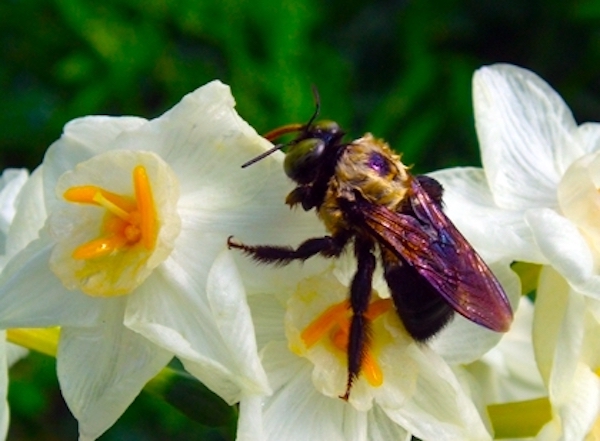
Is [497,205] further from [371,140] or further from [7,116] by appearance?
[7,116]

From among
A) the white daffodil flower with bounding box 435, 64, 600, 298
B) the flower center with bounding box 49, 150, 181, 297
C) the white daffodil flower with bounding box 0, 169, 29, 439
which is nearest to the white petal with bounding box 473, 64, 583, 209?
the white daffodil flower with bounding box 435, 64, 600, 298

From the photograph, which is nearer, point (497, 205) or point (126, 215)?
point (126, 215)

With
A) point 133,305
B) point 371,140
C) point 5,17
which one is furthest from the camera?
point 5,17

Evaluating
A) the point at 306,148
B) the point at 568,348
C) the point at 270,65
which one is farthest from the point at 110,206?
the point at 270,65

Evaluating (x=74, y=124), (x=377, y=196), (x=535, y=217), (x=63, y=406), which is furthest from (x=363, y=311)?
(x=63, y=406)

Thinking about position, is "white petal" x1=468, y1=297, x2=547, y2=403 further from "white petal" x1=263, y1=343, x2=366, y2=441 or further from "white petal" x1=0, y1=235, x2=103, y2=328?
"white petal" x1=0, y1=235, x2=103, y2=328

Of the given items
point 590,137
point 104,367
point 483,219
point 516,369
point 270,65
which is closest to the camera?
point 104,367

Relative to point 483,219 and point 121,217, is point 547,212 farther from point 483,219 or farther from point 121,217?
point 121,217

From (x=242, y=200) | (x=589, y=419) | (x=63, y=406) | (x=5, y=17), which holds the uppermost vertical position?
(x=242, y=200)
